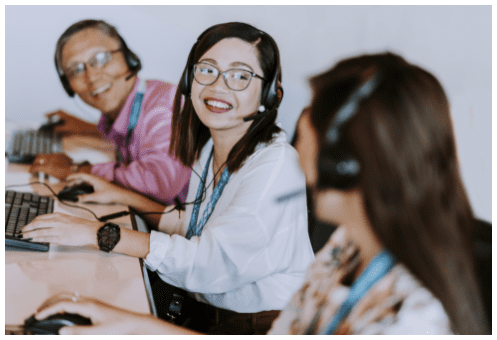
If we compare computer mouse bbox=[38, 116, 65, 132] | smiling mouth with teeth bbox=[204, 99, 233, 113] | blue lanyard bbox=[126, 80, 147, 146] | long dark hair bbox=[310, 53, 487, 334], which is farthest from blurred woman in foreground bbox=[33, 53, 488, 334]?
computer mouse bbox=[38, 116, 65, 132]

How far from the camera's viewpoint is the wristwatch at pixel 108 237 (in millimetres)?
844

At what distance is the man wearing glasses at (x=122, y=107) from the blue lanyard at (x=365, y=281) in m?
0.55

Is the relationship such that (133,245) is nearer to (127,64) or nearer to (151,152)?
(151,152)

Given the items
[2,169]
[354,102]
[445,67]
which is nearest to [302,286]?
[354,102]

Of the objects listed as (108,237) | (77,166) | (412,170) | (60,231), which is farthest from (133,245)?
(412,170)

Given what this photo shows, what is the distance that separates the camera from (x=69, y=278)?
2.56ft

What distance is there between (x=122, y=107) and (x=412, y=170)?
2.69 ft

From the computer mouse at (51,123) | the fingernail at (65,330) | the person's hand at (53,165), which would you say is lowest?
the fingernail at (65,330)

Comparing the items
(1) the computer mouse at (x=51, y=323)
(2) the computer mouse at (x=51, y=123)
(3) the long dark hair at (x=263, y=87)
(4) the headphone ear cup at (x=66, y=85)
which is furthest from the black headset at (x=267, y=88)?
(1) the computer mouse at (x=51, y=323)

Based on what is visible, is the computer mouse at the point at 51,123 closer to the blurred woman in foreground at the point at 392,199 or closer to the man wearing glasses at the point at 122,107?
the man wearing glasses at the point at 122,107

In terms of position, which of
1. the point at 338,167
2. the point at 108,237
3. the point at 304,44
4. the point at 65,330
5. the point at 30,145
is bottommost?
the point at 65,330

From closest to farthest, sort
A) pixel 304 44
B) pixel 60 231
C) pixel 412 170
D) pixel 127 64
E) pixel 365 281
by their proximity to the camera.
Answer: pixel 412 170
pixel 365 281
pixel 60 231
pixel 304 44
pixel 127 64

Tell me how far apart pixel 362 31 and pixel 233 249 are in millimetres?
611
